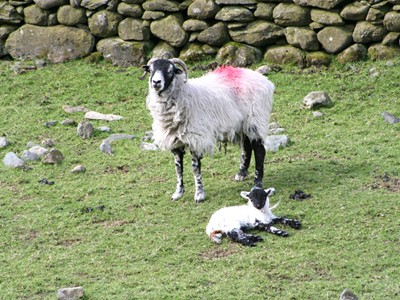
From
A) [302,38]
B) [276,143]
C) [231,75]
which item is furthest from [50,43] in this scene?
[231,75]

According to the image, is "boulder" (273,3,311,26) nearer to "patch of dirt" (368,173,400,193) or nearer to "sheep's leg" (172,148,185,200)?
"patch of dirt" (368,173,400,193)

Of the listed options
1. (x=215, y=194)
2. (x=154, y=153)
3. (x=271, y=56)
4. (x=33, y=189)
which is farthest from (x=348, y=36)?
Result: (x=33, y=189)

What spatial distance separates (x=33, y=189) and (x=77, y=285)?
11.5 ft

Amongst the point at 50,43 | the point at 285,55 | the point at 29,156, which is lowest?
the point at 50,43

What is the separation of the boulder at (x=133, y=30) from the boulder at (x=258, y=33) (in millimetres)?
1681

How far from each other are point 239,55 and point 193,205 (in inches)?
230

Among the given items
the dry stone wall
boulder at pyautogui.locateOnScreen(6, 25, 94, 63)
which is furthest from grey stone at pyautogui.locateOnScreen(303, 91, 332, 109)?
boulder at pyautogui.locateOnScreen(6, 25, 94, 63)

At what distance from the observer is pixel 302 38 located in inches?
639

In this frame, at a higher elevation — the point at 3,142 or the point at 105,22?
the point at 105,22

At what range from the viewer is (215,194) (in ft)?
38.4

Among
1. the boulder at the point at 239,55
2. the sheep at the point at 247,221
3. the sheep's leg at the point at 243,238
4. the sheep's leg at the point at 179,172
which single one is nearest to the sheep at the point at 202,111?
the sheep's leg at the point at 179,172

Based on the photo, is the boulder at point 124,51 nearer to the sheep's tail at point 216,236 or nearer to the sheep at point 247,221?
the sheep at point 247,221

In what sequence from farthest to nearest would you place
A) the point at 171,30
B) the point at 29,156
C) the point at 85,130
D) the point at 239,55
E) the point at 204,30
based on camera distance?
1. the point at 171,30
2. the point at 204,30
3. the point at 239,55
4. the point at 85,130
5. the point at 29,156

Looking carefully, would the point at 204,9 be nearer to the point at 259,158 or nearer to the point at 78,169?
the point at 78,169
